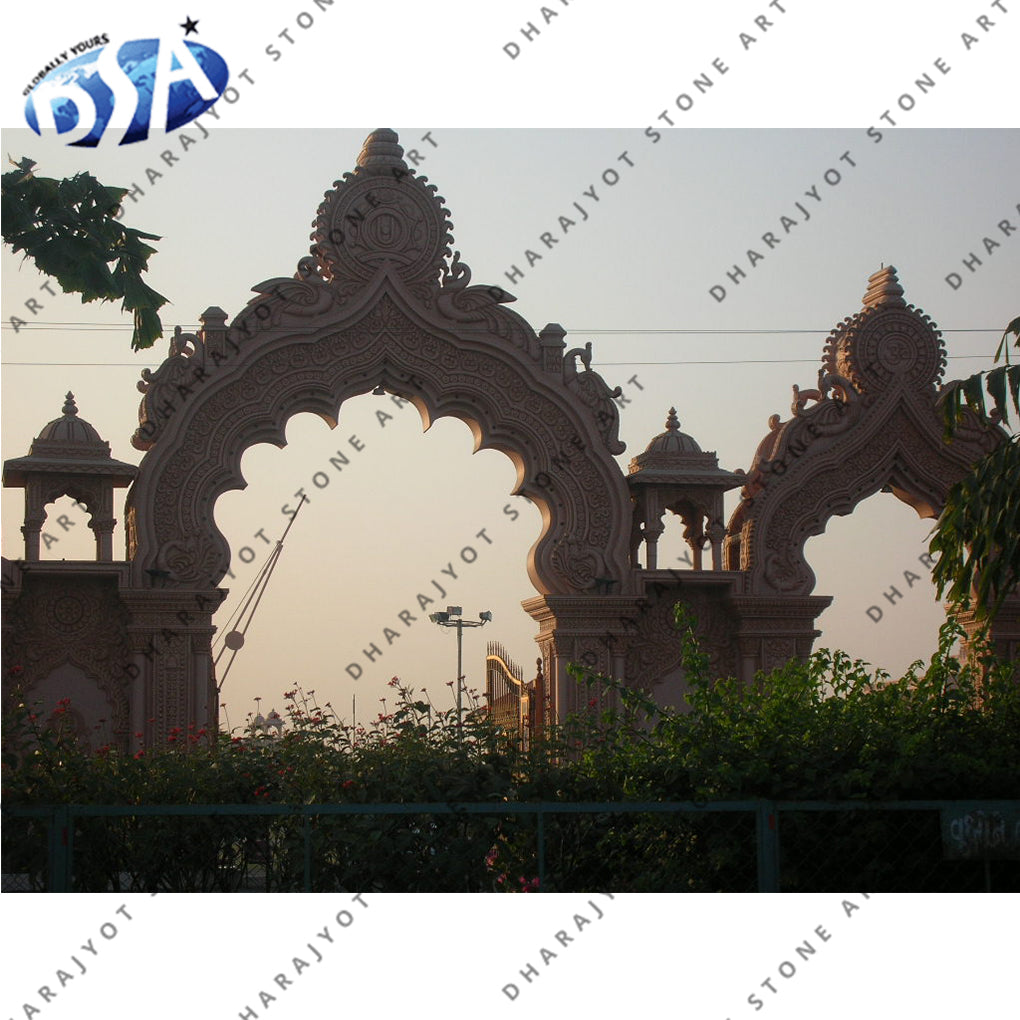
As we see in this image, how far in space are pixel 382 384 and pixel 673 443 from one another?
9.38 feet

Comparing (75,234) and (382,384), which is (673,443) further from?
(75,234)

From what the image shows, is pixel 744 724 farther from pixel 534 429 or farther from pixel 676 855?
pixel 534 429

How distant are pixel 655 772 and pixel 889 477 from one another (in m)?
7.45

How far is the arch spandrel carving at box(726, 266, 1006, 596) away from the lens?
1504 centimetres

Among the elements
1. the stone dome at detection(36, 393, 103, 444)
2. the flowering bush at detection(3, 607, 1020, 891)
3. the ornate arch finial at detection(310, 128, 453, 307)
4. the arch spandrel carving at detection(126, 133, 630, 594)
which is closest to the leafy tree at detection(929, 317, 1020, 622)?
the flowering bush at detection(3, 607, 1020, 891)

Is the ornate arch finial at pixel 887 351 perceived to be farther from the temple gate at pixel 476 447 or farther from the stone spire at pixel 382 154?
the stone spire at pixel 382 154

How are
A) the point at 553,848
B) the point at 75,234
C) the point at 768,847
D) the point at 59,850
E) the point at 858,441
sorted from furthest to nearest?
the point at 858,441 → the point at 75,234 → the point at 553,848 → the point at 59,850 → the point at 768,847

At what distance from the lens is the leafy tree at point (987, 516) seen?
11.2 m

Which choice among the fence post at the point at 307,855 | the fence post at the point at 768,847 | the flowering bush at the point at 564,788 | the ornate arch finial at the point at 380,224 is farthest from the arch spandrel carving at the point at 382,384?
the fence post at the point at 768,847

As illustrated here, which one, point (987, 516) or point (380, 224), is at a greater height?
point (380, 224)

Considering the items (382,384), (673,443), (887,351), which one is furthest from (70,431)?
(887,351)

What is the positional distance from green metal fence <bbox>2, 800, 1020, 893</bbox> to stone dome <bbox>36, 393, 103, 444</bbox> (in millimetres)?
5806

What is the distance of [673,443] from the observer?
1499cm

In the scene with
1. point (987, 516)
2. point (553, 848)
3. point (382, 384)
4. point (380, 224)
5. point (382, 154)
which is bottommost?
point (553, 848)
